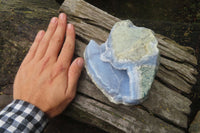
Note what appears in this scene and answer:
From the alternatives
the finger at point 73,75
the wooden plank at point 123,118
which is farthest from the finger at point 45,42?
the wooden plank at point 123,118

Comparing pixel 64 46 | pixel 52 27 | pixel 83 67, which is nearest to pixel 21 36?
pixel 52 27

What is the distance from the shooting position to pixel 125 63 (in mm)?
1468

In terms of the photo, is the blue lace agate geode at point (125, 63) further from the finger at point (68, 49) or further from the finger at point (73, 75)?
the finger at point (68, 49)

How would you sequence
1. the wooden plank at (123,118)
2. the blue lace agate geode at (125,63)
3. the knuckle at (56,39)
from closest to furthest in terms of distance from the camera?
the blue lace agate geode at (125,63), the wooden plank at (123,118), the knuckle at (56,39)

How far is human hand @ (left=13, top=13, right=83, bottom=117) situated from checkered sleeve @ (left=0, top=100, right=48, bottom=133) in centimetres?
6

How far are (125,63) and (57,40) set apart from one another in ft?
2.64

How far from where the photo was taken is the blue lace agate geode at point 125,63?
4.74 ft

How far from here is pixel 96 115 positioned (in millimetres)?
1739

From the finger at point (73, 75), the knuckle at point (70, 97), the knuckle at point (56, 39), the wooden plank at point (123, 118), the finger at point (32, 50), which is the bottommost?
the wooden plank at point (123, 118)

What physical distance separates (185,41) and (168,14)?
1.83m

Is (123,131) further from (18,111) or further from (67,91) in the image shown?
(18,111)

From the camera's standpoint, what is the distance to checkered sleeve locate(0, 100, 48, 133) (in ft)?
4.77

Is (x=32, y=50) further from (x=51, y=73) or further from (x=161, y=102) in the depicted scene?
(x=161, y=102)

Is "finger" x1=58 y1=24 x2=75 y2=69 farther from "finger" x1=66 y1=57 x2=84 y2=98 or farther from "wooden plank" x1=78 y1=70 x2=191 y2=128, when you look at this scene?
"wooden plank" x1=78 y1=70 x2=191 y2=128
